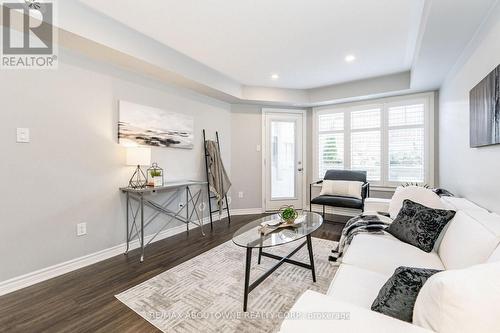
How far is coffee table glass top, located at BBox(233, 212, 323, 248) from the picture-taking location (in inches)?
73.9

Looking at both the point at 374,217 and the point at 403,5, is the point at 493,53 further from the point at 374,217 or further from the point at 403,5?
the point at 374,217

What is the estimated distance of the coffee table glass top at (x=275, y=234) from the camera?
1878 mm

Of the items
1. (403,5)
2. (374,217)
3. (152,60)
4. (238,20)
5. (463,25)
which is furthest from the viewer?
(152,60)

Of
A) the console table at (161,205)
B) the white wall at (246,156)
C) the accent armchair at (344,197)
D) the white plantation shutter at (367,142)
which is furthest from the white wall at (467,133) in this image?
the console table at (161,205)

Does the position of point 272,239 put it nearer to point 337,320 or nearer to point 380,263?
point 380,263

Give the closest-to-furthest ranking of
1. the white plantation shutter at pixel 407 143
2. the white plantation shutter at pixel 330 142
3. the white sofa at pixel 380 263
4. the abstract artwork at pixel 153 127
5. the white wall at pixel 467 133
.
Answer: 1. the white sofa at pixel 380 263
2. the white wall at pixel 467 133
3. the abstract artwork at pixel 153 127
4. the white plantation shutter at pixel 407 143
5. the white plantation shutter at pixel 330 142

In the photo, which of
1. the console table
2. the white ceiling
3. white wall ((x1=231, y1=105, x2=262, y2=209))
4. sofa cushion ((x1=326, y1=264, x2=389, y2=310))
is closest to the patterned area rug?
sofa cushion ((x1=326, y1=264, x2=389, y2=310))

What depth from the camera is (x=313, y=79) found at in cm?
405

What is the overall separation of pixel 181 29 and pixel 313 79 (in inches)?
95.6

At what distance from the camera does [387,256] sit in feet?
5.57

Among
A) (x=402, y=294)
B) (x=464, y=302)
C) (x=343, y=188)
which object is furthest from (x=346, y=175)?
(x=464, y=302)

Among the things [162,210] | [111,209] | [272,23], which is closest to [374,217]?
[272,23]

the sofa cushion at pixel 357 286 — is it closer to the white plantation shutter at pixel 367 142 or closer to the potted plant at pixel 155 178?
the potted plant at pixel 155 178

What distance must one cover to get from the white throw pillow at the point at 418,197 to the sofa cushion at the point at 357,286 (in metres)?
1.22
